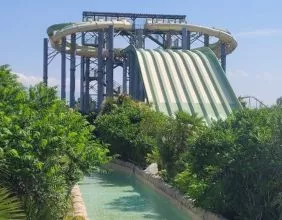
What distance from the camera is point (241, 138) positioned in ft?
28.0

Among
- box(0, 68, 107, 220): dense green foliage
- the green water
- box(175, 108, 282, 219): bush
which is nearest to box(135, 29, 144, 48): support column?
the green water

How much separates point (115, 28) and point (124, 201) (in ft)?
91.4

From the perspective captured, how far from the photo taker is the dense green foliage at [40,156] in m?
6.54

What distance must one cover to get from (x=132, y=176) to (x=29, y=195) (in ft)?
35.8

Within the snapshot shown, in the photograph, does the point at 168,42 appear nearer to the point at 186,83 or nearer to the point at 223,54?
the point at 223,54

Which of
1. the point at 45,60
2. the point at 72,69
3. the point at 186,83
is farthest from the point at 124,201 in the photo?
the point at 45,60

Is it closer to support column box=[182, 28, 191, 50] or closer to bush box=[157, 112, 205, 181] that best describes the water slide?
support column box=[182, 28, 191, 50]

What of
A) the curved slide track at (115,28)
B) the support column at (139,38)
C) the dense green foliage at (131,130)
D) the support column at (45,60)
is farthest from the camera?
the support column at (45,60)

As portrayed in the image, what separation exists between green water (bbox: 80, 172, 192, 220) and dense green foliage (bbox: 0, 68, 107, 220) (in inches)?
127

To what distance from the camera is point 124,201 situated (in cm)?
1293

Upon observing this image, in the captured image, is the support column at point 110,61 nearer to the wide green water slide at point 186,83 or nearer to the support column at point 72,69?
the support column at point 72,69

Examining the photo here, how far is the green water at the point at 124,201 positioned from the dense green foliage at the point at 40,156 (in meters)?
3.24

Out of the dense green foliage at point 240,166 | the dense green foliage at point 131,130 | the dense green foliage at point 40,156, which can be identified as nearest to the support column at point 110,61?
the dense green foliage at point 131,130

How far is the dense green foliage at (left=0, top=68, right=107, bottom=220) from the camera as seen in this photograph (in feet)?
21.5
